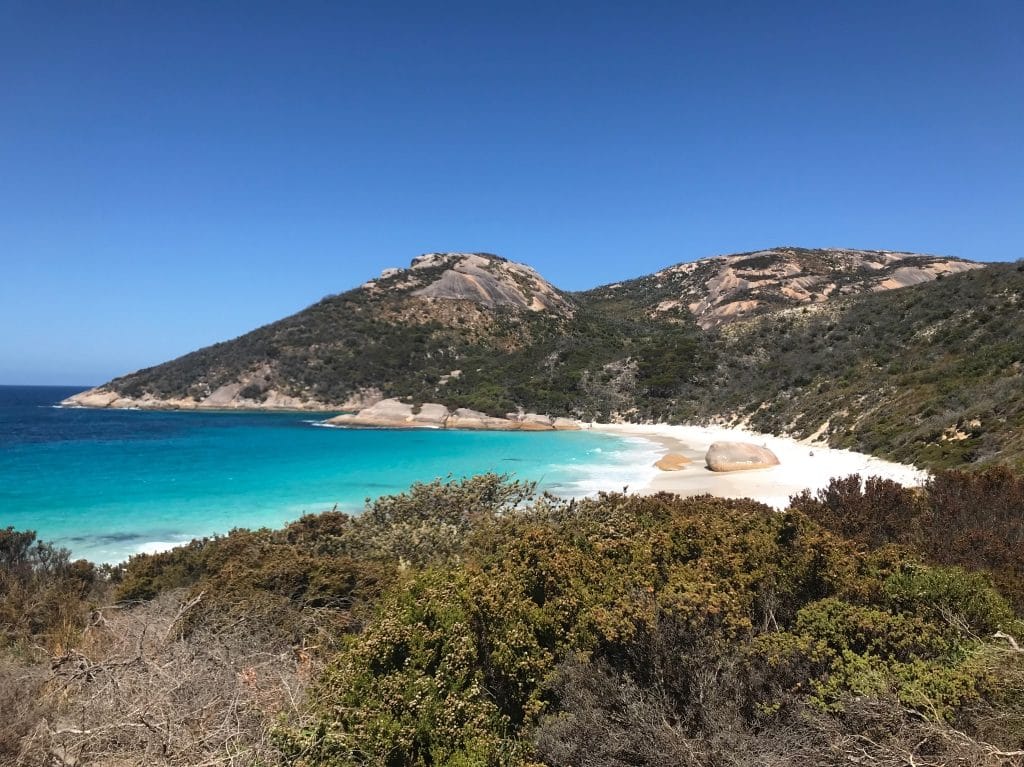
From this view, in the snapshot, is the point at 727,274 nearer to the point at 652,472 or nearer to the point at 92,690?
the point at 652,472

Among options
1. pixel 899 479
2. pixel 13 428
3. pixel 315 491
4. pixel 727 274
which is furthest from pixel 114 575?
pixel 727 274

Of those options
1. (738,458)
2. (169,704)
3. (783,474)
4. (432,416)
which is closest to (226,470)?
(738,458)

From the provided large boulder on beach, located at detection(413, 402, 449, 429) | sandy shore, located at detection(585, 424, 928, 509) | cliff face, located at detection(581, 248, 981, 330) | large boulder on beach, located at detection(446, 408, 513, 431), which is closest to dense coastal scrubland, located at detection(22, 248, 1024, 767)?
sandy shore, located at detection(585, 424, 928, 509)

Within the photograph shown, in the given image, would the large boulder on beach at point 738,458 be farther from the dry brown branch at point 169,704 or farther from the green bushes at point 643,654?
the dry brown branch at point 169,704

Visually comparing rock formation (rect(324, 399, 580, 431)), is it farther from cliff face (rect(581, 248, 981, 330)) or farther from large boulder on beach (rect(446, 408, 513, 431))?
cliff face (rect(581, 248, 981, 330))

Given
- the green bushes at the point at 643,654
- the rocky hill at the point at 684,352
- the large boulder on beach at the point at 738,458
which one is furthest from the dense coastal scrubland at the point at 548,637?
the rocky hill at the point at 684,352
